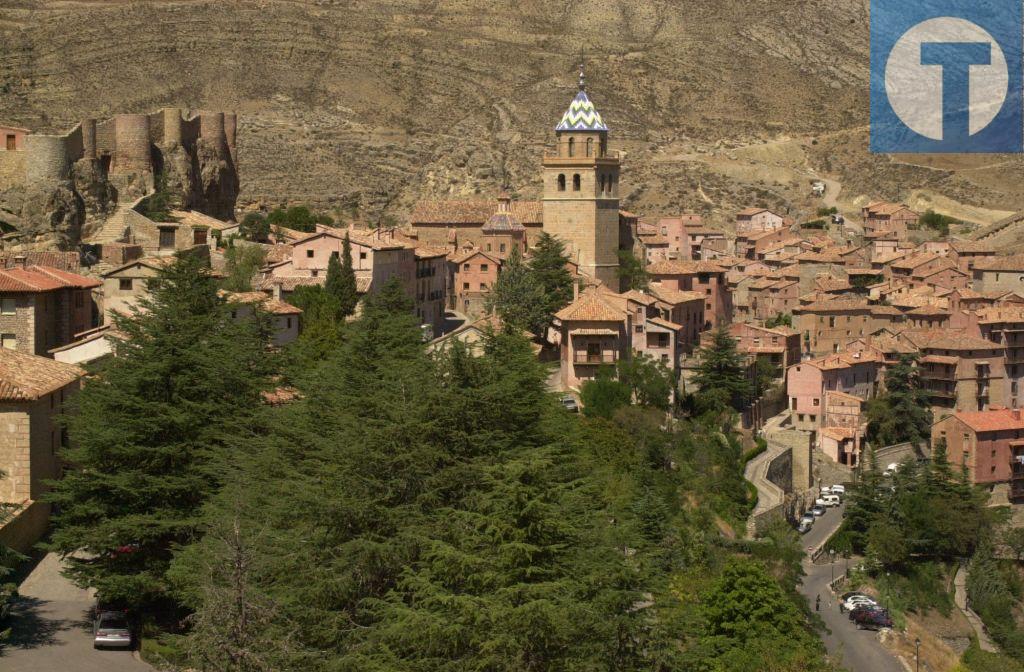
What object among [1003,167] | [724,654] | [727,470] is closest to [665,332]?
[727,470]

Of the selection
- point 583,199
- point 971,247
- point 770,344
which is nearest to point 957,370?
point 770,344

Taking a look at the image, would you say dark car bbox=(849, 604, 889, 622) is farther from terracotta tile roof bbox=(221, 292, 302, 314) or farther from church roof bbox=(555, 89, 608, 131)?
church roof bbox=(555, 89, 608, 131)

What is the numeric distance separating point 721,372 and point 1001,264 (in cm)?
2720

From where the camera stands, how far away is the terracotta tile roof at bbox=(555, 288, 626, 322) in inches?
1687

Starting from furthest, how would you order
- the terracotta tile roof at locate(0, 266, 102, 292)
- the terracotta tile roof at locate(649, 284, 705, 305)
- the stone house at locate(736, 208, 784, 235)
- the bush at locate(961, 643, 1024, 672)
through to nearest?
1. the stone house at locate(736, 208, 784, 235)
2. the terracotta tile roof at locate(649, 284, 705, 305)
3. the bush at locate(961, 643, 1024, 672)
4. the terracotta tile roof at locate(0, 266, 102, 292)

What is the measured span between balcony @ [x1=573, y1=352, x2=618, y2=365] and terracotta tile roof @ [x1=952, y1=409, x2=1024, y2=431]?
1439 centimetres

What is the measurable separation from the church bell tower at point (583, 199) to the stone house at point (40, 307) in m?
18.5

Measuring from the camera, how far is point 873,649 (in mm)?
37656

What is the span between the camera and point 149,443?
27266 millimetres

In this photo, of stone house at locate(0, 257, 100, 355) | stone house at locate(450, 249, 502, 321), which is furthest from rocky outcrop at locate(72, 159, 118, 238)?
stone house at locate(450, 249, 502, 321)

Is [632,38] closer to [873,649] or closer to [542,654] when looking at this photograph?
[873,649]

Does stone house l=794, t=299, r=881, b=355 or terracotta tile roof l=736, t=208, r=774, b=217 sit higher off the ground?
terracotta tile roof l=736, t=208, r=774, b=217

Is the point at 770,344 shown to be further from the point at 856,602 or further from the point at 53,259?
the point at 53,259

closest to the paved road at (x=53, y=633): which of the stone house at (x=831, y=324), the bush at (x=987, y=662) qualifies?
the bush at (x=987, y=662)
